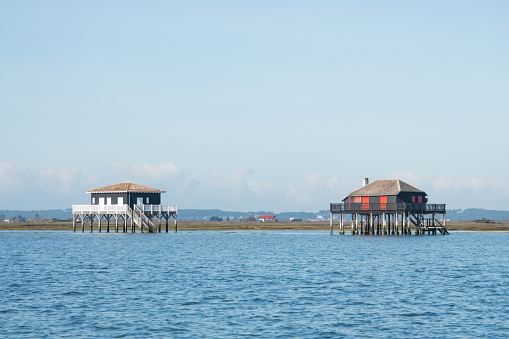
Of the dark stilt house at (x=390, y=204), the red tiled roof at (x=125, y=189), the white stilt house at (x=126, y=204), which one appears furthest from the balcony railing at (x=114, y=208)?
the dark stilt house at (x=390, y=204)

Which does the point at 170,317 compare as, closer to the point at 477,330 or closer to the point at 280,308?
the point at 280,308

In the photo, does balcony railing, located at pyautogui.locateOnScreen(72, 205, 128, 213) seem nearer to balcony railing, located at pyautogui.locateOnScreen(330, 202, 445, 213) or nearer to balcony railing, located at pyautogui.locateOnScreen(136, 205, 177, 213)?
balcony railing, located at pyautogui.locateOnScreen(136, 205, 177, 213)

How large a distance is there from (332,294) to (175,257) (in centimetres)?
2684

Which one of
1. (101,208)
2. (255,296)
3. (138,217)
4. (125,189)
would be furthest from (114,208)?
(255,296)

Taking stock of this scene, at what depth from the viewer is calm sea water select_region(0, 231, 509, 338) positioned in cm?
2602

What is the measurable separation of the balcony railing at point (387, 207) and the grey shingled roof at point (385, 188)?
5.36 ft

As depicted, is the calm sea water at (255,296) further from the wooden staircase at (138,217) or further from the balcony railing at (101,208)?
the wooden staircase at (138,217)

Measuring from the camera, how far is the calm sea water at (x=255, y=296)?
2602cm

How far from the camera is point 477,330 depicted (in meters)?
25.7

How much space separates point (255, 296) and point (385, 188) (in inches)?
2455

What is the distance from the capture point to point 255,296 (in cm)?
3447

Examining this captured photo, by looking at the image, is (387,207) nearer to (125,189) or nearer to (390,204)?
(390,204)

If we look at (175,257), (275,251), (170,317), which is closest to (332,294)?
(170,317)

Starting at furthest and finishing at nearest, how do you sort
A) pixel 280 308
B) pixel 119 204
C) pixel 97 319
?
pixel 119 204 < pixel 280 308 < pixel 97 319
